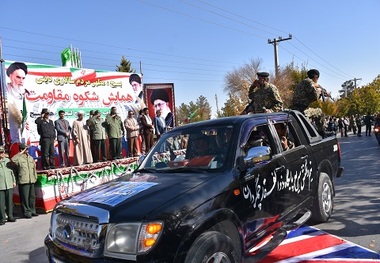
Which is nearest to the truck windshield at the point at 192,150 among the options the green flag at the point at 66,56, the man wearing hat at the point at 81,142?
the man wearing hat at the point at 81,142

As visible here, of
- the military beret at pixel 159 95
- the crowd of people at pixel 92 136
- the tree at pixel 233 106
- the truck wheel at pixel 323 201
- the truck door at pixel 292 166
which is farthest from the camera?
the tree at pixel 233 106

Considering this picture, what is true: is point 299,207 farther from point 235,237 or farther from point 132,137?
point 132,137

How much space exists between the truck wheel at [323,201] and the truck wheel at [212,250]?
103 inches

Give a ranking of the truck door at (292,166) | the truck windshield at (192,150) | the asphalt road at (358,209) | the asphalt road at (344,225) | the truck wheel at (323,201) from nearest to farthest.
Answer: the truck windshield at (192,150) < the truck door at (292,166) < the asphalt road at (358,209) < the asphalt road at (344,225) < the truck wheel at (323,201)

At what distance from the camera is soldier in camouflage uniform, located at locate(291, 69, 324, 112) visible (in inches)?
335

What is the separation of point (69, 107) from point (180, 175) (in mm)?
10360

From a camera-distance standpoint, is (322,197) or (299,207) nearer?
(299,207)

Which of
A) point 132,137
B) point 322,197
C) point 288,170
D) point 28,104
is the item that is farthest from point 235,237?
point 132,137

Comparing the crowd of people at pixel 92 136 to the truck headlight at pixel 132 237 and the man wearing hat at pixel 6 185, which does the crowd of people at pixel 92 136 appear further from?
the truck headlight at pixel 132 237

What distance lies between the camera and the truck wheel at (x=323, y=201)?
5250mm

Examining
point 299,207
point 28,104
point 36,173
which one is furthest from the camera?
point 28,104

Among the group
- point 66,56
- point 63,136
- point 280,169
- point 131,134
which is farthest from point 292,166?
point 66,56

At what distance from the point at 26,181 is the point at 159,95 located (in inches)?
390

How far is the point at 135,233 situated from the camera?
2.57m
